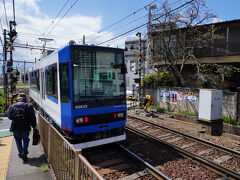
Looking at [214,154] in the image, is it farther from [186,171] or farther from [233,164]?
[186,171]

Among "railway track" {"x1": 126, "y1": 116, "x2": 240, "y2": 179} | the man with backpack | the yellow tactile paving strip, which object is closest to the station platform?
the yellow tactile paving strip

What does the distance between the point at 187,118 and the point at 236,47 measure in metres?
7.65

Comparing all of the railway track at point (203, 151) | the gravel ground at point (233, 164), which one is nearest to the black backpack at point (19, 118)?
the railway track at point (203, 151)

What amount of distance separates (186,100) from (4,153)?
10.9 m

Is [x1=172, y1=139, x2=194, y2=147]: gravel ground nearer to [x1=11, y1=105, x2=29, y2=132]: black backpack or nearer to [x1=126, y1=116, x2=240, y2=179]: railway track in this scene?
[x1=126, y1=116, x2=240, y2=179]: railway track

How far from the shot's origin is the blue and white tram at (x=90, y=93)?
5105 mm

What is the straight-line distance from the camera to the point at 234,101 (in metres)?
9.99

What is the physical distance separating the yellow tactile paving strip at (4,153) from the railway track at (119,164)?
213cm

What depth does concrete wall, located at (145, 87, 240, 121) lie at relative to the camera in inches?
395

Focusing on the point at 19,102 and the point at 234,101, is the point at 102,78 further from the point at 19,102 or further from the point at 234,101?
the point at 234,101

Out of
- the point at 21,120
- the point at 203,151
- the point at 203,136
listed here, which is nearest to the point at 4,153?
the point at 21,120

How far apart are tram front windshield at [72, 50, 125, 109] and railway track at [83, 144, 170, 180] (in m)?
1.64

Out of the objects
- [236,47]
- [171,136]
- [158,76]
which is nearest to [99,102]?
[171,136]

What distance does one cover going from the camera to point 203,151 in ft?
20.0
